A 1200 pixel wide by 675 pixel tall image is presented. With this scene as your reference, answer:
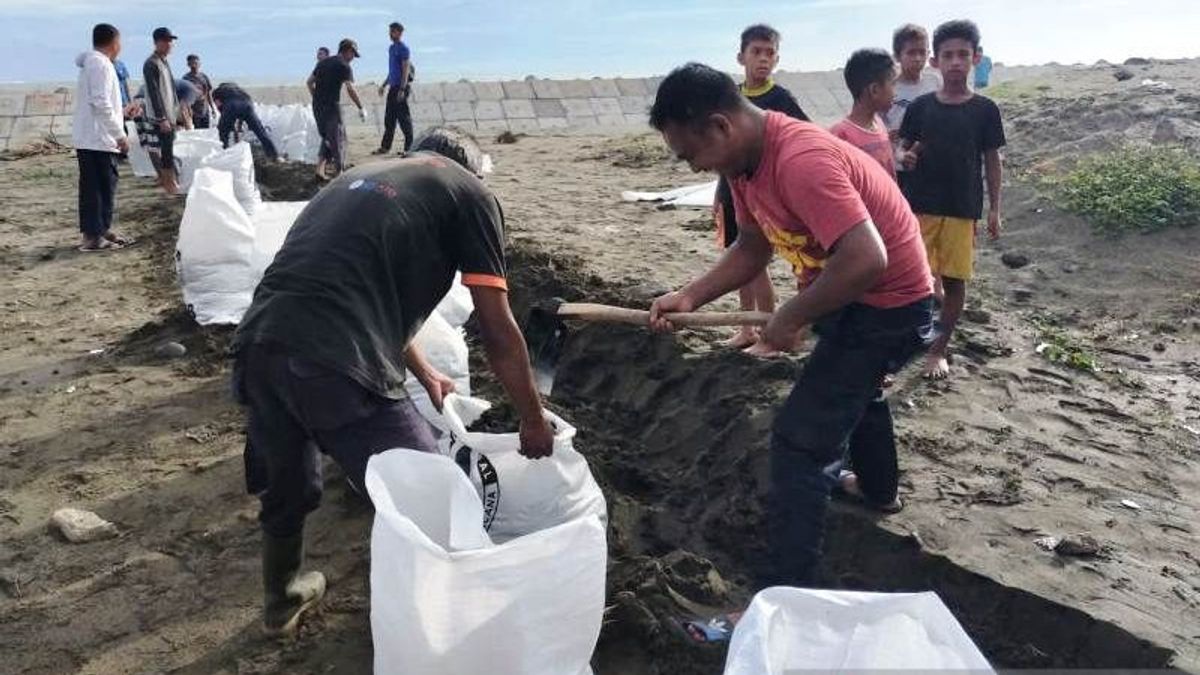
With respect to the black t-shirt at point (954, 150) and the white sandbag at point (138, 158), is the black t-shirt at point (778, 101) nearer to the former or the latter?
the black t-shirt at point (954, 150)

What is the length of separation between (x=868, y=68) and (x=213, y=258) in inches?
139

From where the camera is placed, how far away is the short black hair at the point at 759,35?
4234mm

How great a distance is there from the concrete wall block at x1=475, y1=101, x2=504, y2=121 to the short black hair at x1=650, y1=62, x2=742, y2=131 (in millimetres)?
14509

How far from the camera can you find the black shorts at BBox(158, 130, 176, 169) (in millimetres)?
8555

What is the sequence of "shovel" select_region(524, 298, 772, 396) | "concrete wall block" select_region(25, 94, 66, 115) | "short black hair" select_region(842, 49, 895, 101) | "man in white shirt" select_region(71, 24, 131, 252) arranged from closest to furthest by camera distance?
"shovel" select_region(524, 298, 772, 396)
"short black hair" select_region(842, 49, 895, 101)
"man in white shirt" select_region(71, 24, 131, 252)
"concrete wall block" select_region(25, 94, 66, 115)

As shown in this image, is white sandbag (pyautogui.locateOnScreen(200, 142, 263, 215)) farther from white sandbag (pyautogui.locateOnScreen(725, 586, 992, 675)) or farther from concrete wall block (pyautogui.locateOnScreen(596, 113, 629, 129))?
concrete wall block (pyautogui.locateOnScreen(596, 113, 629, 129))

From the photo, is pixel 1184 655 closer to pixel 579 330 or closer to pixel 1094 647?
pixel 1094 647

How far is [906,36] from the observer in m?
4.75

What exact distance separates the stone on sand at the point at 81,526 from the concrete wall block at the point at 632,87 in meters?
15.3

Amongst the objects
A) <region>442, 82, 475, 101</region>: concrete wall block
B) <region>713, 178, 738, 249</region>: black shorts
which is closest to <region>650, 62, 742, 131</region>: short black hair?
<region>713, 178, 738, 249</region>: black shorts

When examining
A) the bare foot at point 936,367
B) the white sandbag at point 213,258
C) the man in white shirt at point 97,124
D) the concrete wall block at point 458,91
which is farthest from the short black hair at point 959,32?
the concrete wall block at point 458,91

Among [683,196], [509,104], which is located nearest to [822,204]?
[683,196]

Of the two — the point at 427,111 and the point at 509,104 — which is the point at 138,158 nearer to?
the point at 427,111

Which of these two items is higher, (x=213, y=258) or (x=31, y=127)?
(x=31, y=127)
